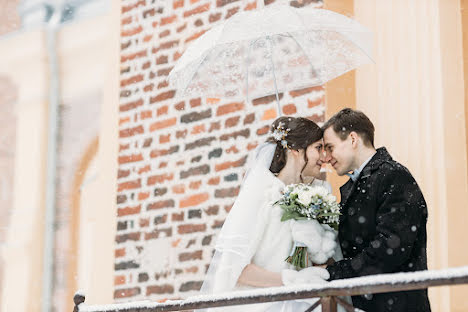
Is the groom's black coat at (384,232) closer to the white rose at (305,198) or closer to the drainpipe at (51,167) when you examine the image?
the white rose at (305,198)

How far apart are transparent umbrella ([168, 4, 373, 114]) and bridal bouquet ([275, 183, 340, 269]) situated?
58 centimetres

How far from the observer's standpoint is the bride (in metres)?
3.69

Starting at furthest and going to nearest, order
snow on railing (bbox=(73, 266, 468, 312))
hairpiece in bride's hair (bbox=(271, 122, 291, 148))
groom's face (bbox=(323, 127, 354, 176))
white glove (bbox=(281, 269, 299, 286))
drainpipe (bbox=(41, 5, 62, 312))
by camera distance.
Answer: drainpipe (bbox=(41, 5, 62, 312)) → hairpiece in bride's hair (bbox=(271, 122, 291, 148)) → groom's face (bbox=(323, 127, 354, 176)) → white glove (bbox=(281, 269, 299, 286)) → snow on railing (bbox=(73, 266, 468, 312))

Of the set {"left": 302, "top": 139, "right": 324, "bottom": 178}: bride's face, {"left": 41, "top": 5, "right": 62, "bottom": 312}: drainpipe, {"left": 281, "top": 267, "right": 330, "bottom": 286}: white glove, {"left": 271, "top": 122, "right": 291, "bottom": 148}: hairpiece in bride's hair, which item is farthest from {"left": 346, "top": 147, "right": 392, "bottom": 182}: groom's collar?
{"left": 41, "top": 5, "right": 62, "bottom": 312}: drainpipe

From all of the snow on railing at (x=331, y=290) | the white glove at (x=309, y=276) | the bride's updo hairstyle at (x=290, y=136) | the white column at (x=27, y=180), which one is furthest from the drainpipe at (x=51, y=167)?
the white glove at (x=309, y=276)

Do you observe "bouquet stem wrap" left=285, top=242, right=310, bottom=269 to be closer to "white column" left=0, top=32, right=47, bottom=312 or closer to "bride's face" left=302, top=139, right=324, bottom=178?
"bride's face" left=302, top=139, right=324, bottom=178

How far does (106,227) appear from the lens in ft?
18.8

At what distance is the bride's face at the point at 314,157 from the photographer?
13.3ft

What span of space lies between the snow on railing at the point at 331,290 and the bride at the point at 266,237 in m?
0.47

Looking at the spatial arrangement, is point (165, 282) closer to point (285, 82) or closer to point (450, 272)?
point (285, 82)

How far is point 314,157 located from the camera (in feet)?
13.3

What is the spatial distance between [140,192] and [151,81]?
75 centimetres

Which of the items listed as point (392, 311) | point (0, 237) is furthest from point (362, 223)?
point (0, 237)

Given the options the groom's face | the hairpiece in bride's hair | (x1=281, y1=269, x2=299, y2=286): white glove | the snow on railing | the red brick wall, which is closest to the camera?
the snow on railing
